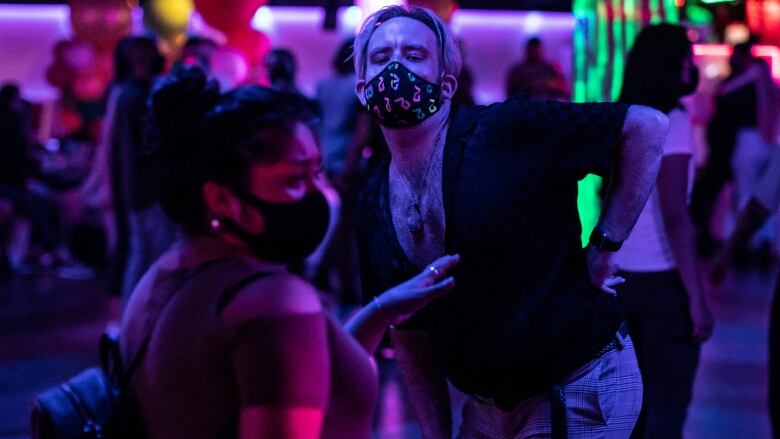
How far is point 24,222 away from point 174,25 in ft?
11.8

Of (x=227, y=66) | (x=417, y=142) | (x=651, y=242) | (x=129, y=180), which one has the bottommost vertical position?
(x=129, y=180)

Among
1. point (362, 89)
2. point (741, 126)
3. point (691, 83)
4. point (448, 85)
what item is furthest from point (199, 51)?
point (741, 126)

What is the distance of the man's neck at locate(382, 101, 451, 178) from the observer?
2.73 m

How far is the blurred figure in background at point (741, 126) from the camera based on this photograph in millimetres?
10805

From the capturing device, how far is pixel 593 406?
2711mm

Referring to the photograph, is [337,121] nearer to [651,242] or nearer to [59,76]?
[651,242]

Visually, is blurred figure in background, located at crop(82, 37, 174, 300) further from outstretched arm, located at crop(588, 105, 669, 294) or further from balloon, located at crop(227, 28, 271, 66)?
outstretched arm, located at crop(588, 105, 669, 294)

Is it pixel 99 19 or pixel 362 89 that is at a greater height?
pixel 362 89

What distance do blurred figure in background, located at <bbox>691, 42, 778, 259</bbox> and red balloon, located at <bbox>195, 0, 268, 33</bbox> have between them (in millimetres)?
5046

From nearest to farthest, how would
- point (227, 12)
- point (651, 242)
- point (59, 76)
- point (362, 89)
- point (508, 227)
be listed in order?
point (508, 227), point (362, 89), point (651, 242), point (227, 12), point (59, 76)

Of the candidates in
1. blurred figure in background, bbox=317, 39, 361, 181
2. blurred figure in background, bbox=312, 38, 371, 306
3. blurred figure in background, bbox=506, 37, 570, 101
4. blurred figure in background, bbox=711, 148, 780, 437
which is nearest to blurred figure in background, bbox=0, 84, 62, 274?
blurred figure in background, bbox=312, 38, 371, 306

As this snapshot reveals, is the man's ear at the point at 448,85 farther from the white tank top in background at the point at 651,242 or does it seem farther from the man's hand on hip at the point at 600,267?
the white tank top in background at the point at 651,242

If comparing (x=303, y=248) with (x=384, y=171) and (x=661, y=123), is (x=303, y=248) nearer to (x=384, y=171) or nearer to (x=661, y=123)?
(x=384, y=171)

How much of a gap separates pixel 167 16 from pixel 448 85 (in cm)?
826
